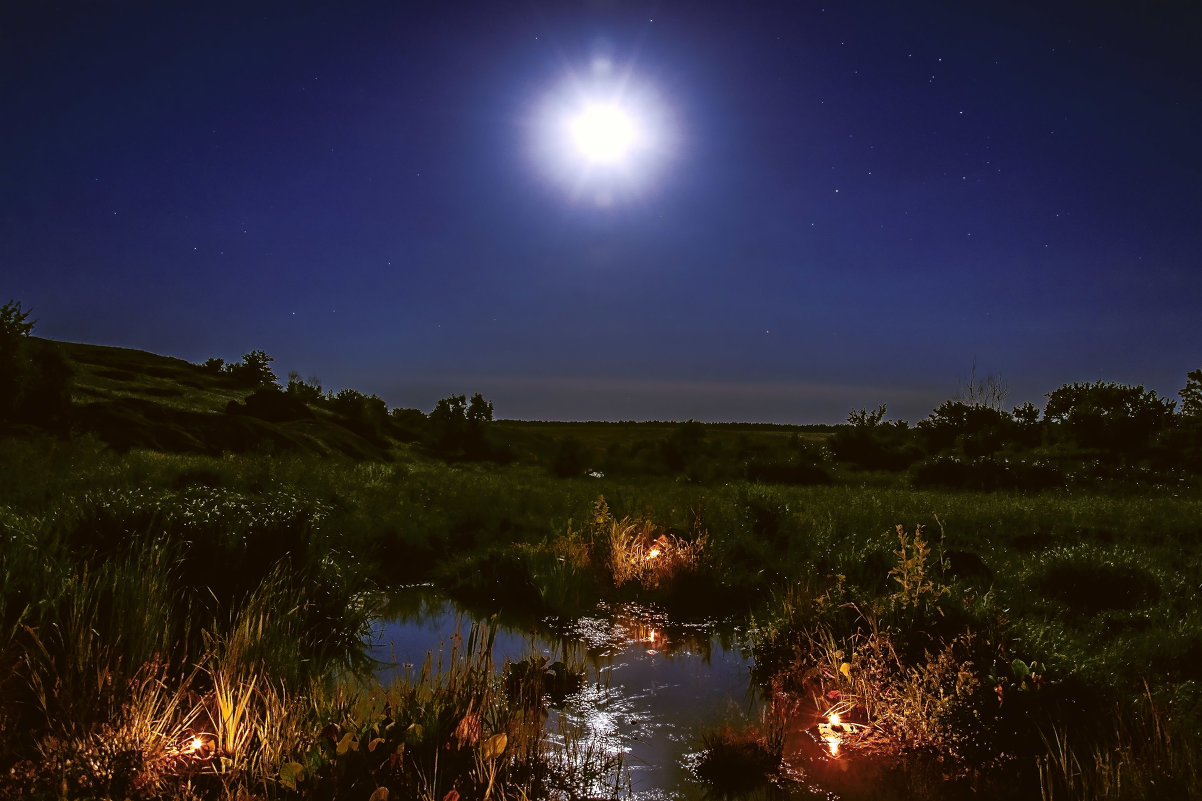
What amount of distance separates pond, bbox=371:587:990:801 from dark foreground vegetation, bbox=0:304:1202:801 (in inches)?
12.1

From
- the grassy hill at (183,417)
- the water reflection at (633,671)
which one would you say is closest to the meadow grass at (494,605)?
the water reflection at (633,671)

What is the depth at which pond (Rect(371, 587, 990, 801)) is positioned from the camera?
227 inches

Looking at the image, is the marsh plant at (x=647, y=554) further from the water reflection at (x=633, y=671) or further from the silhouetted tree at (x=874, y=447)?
the silhouetted tree at (x=874, y=447)

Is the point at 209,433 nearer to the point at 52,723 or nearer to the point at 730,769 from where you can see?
the point at 52,723

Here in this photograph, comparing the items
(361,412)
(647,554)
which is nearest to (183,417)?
(361,412)

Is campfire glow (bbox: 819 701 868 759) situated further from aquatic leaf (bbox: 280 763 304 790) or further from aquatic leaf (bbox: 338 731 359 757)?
aquatic leaf (bbox: 280 763 304 790)

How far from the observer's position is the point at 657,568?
1279 centimetres

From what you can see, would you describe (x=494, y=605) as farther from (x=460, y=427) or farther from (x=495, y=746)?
(x=460, y=427)

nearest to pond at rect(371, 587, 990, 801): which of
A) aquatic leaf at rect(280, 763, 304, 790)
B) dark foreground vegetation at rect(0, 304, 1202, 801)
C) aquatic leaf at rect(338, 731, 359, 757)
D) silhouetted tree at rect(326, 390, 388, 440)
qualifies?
dark foreground vegetation at rect(0, 304, 1202, 801)

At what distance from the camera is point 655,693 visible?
792 centimetres

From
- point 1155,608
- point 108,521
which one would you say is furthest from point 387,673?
point 1155,608

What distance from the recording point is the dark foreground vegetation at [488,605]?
488 cm

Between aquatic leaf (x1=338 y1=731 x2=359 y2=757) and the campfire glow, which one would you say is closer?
aquatic leaf (x1=338 y1=731 x2=359 y2=757)

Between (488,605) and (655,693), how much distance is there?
4801 millimetres
